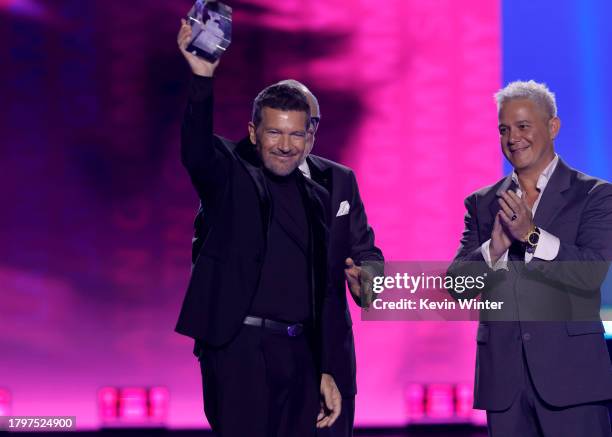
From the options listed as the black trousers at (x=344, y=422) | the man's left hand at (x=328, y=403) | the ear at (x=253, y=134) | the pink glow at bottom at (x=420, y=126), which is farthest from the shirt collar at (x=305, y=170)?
the pink glow at bottom at (x=420, y=126)

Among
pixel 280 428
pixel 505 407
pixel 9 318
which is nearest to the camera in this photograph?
pixel 280 428

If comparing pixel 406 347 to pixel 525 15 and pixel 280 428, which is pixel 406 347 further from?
pixel 280 428

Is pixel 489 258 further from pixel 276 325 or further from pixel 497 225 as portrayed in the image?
pixel 276 325

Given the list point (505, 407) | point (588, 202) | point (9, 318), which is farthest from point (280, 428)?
point (9, 318)

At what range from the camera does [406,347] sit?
14.2 ft

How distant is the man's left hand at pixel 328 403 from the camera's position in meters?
2.11

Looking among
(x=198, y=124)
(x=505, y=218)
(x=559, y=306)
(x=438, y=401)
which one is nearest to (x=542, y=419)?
(x=559, y=306)

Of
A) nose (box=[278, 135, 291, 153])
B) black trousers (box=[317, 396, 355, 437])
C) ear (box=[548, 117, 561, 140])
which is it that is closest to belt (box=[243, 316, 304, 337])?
nose (box=[278, 135, 291, 153])

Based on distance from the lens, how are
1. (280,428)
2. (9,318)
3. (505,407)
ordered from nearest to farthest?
(280,428) → (505,407) → (9,318)

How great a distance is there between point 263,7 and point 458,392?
2237mm

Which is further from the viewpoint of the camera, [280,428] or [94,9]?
[94,9]

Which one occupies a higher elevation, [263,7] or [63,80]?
[263,7]

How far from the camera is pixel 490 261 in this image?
223 centimetres

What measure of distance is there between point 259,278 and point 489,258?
642 millimetres
